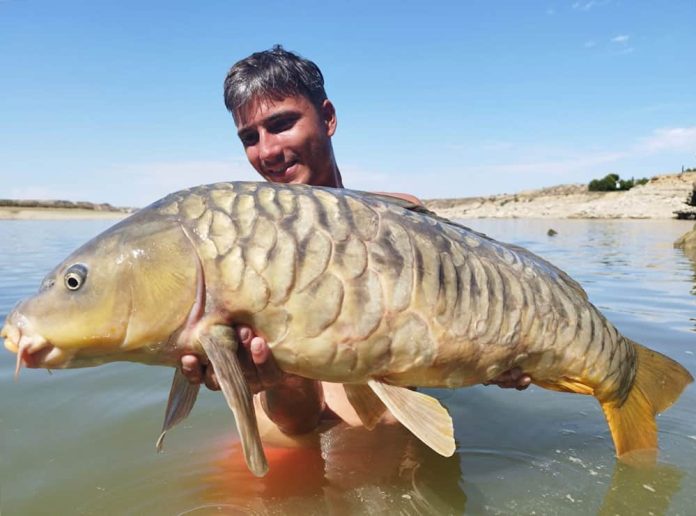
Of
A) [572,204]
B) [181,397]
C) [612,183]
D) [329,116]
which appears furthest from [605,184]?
[181,397]

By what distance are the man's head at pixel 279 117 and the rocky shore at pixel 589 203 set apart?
24.0 m

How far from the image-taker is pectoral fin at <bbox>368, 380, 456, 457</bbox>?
2172 mm

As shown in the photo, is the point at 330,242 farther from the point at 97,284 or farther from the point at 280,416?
the point at 280,416

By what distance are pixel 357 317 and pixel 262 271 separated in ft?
1.15

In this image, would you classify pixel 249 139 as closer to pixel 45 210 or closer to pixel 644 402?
pixel 644 402

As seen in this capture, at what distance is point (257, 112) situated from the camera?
367cm

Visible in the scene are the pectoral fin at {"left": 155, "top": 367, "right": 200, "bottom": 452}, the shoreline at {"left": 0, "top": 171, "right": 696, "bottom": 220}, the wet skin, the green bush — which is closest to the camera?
the pectoral fin at {"left": 155, "top": 367, "right": 200, "bottom": 452}

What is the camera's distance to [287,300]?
6.57 feet

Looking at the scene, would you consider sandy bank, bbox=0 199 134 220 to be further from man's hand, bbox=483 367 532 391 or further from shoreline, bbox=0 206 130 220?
man's hand, bbox=483 367 532 391

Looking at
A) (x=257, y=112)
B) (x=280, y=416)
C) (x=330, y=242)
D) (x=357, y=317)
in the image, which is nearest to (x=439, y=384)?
(x=357, y=317)

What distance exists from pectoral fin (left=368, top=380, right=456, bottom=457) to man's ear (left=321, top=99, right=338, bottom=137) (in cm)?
223

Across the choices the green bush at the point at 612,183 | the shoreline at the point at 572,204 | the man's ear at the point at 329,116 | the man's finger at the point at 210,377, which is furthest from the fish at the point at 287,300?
the green bush at the point at 612,183

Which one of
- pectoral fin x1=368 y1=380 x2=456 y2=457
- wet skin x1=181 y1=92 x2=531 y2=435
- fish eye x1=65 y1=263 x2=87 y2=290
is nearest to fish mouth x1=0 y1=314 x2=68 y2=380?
fish eye x1=65 y1=263 x2=87 y2=290

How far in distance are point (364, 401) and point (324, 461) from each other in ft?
1.95
